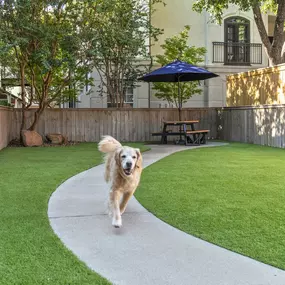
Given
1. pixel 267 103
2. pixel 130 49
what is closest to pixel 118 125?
pixel 130 49

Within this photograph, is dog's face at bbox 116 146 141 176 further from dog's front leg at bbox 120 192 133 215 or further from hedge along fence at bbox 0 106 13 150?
hedge along fence at bbox 0 106 13 150

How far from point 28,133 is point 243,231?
10575 millimetres

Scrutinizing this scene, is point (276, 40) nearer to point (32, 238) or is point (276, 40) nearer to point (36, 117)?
point (36, 117)

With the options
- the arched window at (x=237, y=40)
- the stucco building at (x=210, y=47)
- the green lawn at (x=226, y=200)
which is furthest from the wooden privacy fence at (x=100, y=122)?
the green lawn at (x=226, y=200)

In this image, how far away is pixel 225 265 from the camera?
2.92 metres

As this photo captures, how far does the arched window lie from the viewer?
19.3 meters

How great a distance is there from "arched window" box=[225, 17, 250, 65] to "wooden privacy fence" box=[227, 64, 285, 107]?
485cm

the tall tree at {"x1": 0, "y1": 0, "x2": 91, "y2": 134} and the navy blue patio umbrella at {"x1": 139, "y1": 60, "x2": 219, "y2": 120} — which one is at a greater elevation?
the tall tree at {"x1": 0, "y1": 0, "x2": 91, "y2": 134}

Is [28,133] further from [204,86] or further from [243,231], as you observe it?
[243,231]

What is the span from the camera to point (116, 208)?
13.2ft

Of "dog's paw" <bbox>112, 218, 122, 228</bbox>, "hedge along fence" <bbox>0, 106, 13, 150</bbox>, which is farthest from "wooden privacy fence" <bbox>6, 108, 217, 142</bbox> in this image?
"dog's paw" <bbox>112, 218, 122, 228</bbox>

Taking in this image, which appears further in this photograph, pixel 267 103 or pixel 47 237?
pixel 267 103

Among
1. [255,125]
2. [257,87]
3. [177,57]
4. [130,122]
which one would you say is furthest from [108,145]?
[177,57]

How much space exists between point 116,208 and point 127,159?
0.53 m
